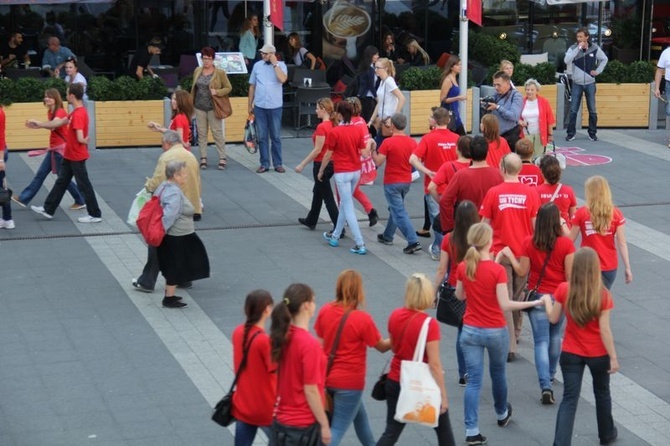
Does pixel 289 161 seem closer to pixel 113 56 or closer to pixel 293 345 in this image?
pixel 113 56

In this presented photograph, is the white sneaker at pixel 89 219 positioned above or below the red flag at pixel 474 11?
below

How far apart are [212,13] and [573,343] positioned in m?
Answer: 17.9

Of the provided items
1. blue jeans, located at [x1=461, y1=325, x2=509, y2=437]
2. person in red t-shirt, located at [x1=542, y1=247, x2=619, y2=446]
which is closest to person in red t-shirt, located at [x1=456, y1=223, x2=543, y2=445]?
blue jeans, located at [x1=461, y1=325, x2=509, y2=437]

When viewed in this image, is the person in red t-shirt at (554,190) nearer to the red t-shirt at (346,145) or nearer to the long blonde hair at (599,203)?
the long blonde hair at (599,203)

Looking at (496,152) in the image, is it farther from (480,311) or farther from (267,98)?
(267,98)

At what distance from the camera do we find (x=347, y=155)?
525 inches

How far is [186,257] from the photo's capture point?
11.5m

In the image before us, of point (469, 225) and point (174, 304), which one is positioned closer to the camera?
point (469, 225)

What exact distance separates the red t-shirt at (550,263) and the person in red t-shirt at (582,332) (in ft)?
2.70

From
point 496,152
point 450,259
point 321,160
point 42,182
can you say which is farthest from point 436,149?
point 42,182

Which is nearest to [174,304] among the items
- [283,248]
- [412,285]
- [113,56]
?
[283,248]

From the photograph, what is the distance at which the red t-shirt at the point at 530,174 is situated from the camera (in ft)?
37.3

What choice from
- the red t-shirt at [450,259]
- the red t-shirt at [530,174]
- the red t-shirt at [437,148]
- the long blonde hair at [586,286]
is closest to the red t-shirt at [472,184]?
the red t-shirt at [530,174]

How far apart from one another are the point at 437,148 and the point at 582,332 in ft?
16.7
